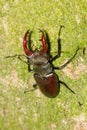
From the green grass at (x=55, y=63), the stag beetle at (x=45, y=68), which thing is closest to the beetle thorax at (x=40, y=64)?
the stag beetle at (x=45, y=68)

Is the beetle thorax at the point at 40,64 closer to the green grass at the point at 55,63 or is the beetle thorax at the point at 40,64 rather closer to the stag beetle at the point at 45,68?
the stag beetle at the point at 45,68

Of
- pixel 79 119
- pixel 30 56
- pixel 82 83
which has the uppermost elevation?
pixel 30 56

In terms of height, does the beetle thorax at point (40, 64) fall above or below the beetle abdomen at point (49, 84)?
above

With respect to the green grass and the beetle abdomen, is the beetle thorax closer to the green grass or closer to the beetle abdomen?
the beetle abdomen

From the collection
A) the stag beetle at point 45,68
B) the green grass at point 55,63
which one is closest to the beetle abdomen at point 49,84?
the stag beetle at point 45,68

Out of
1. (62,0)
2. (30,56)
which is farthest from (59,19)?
(30,56)

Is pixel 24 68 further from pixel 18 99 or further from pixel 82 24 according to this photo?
pixel 82 24
